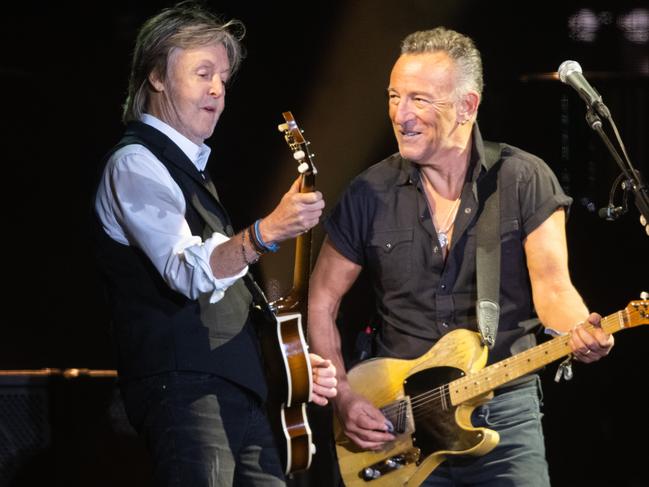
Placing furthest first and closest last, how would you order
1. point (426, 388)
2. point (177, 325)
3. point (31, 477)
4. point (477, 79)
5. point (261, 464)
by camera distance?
point (31, 477) → point (477, 79) → point (426, 388) → point (261, 464) → point (177, 325)

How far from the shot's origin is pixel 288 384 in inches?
123

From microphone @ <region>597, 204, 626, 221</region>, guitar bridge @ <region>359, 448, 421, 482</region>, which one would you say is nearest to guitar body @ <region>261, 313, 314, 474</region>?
guitar bridge @ <region>359, 448, 421, 482</region>

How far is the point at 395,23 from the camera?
497 cm

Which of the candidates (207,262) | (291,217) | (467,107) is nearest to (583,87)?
(467,107)

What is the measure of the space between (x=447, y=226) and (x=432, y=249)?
128 mm

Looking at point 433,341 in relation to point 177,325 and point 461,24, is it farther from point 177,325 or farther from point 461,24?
point 461,24

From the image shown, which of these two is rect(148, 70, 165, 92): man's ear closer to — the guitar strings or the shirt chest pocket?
the shirt chest pocket

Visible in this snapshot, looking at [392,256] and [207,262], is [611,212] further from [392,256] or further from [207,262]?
[207,262]

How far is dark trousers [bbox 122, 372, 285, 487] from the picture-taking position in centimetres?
279

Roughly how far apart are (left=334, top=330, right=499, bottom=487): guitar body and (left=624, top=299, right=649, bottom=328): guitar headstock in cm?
59

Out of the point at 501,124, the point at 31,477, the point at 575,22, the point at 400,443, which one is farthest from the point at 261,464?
the point at 575,22

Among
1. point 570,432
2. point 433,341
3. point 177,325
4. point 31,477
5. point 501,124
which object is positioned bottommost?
point 570,432

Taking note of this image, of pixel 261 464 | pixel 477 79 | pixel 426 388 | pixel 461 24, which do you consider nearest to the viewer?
pixel 261 464

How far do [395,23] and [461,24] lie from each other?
349 millimetres
